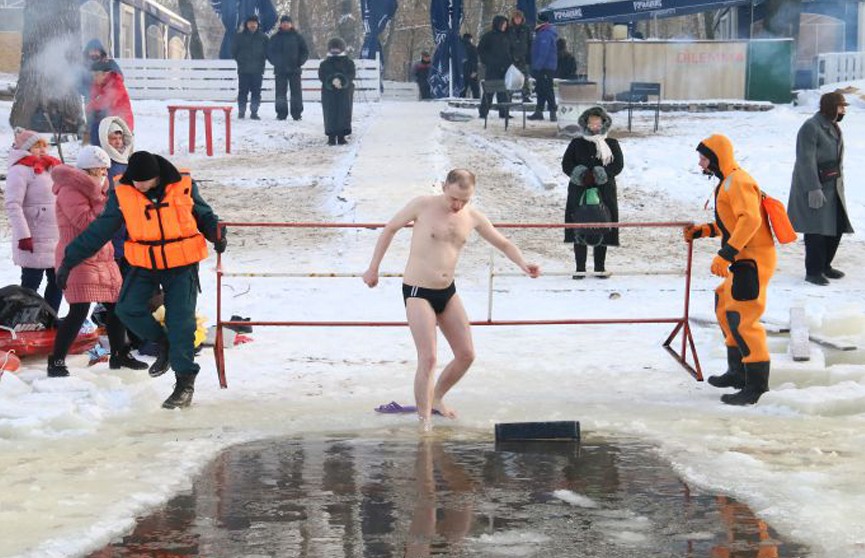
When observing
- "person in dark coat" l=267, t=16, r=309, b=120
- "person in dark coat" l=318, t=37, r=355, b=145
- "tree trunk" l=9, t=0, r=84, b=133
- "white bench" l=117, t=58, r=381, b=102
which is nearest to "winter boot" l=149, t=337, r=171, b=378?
"person in dark coat" l=318, t=37, r=355, b=145

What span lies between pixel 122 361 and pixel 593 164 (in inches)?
209

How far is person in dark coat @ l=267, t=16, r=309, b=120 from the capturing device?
25.6 m

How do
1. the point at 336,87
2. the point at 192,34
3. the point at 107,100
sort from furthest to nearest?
the point at 192,34
the point at 336,87
the point at 107,100

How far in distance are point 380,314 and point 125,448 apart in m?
4.51

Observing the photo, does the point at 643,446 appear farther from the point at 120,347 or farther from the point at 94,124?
the point at 94,124

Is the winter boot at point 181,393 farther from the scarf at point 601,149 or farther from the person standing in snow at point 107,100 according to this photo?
the person standing in snow at point 107,100

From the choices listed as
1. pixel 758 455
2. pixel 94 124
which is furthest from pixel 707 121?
pixel 758 455

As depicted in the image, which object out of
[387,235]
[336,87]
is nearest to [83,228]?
[387,235]

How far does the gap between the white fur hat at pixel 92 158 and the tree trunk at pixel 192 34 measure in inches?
1346

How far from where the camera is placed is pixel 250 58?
2625 centimetres

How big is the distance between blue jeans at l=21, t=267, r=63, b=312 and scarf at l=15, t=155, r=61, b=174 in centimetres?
76

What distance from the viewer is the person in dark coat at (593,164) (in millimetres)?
12781

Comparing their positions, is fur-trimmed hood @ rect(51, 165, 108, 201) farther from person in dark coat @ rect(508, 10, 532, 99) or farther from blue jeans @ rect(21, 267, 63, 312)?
person in dark coat @ rect(508, 10, 532, 99)

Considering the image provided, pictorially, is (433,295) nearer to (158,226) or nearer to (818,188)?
(158,226)
